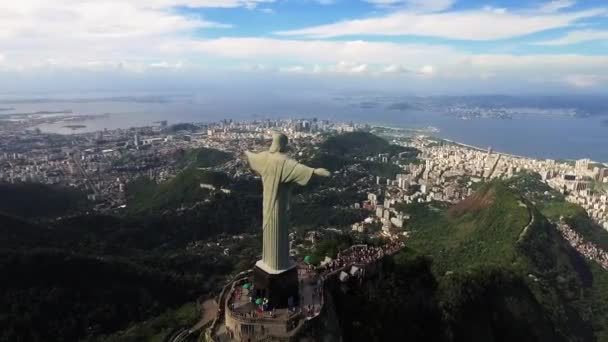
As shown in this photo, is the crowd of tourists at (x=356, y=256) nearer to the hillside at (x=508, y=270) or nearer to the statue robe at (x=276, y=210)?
the hillside at (x=508, y=270)

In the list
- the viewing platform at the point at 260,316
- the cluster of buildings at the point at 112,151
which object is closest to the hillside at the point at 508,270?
the viewing platform at the point at 260,316

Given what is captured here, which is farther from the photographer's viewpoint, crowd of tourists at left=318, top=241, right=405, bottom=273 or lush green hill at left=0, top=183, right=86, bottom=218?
lush green hill at left=0, top=183, right=86, bottom=218

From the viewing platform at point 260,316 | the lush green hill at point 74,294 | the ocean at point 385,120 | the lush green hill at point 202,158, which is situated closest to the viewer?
the viewing platform at point 260,316

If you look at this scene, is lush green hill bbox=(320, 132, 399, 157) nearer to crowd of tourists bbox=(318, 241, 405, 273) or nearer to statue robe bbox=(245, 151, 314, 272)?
crowd of tourists bbox=(318, 241, 405, 273)

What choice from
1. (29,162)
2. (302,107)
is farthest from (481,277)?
(302,107)

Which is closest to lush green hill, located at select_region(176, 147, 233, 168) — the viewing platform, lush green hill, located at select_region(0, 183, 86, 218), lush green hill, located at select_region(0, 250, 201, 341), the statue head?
lush green hill, located at select_region(0, 183, 86, 218)

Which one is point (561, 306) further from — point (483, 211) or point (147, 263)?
point (147, 263)
